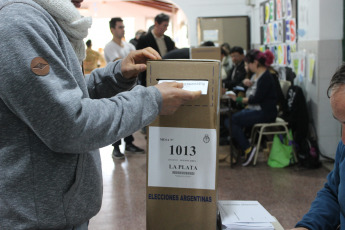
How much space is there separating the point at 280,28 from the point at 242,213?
492cm

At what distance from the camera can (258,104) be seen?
4.62m

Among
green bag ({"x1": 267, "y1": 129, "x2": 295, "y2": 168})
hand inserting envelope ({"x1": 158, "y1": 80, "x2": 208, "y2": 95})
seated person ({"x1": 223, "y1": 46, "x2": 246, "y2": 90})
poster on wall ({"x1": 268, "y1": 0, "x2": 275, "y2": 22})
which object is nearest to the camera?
hand inserting envelope ({"x1": 158, "y1": 80, "x2": 208, "y2": 95})

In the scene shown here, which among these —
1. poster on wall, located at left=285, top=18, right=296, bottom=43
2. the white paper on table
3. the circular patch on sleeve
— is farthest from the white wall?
the circular patch on sleeve

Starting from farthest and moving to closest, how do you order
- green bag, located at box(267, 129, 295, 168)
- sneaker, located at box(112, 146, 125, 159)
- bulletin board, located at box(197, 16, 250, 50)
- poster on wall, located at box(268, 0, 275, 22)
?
bulletin board, located at box(197, 16, 250, 50), poster on wall, located at box(268, 0, 275, 22), sneaker, located at box(112, 146, 125, 159), green bag, located at box(267, 129, 295, 168)

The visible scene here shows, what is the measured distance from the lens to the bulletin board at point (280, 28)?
5316 mm

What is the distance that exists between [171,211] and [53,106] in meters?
0.60

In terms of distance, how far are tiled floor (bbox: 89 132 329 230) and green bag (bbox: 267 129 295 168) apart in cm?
8

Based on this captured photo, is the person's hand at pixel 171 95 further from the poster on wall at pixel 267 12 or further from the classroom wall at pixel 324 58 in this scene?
the poster on wall at pixel 267 12

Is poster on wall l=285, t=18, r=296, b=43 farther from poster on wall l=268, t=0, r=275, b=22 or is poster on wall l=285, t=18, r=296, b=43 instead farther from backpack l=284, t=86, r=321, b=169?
backpack l=284, t=86, r=321, b=169

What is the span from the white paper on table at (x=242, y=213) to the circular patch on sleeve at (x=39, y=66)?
2.58ft

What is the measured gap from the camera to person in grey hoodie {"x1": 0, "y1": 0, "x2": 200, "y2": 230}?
849 mm

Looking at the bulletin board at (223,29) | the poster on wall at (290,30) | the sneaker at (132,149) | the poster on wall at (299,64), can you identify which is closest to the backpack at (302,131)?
the poster on wall at (299,64)

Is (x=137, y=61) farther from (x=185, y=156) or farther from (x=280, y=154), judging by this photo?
(x=280, y=154)

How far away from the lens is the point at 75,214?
0.98 meters
